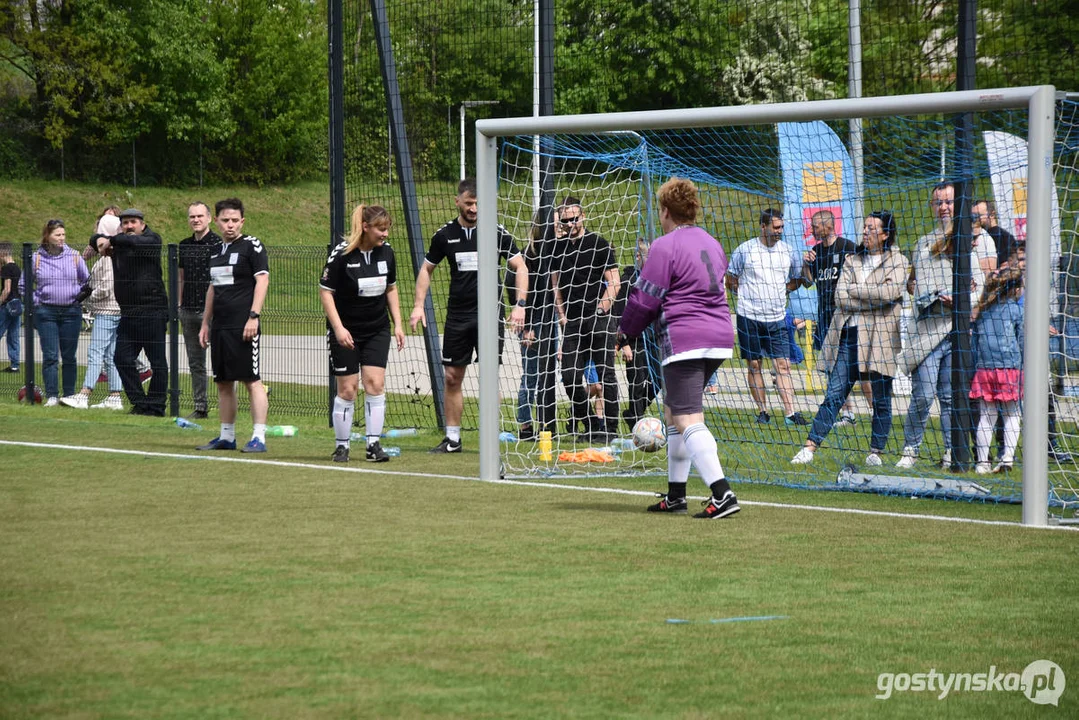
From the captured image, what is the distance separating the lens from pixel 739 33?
475 inches

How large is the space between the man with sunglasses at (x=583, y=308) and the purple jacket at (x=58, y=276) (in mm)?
6984

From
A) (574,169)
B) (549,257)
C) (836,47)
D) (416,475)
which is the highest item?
(836,47)

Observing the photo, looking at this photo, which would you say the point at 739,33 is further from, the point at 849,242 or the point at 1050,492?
the point at 1050,492

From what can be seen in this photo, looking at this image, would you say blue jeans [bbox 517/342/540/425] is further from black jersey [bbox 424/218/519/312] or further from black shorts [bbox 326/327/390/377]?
black shorts [bbox 326/327/390/377]

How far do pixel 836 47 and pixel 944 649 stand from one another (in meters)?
7.89

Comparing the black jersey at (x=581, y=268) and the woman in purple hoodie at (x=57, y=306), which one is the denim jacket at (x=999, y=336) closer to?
the black jersey at (x=581, y=268)

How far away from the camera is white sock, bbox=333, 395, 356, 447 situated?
1071 centimetres

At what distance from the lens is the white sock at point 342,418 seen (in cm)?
1071

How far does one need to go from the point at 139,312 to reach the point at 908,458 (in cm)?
887

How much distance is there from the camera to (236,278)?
36.4 feet

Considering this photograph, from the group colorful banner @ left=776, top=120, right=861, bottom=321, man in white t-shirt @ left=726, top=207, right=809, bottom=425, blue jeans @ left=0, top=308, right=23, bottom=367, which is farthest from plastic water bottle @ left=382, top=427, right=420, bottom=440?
blue jeans @ left=0, top=308, right=23, bottom=367

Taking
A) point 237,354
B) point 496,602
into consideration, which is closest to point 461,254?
point 237,354

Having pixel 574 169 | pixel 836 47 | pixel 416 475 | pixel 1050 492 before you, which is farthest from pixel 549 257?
pixel 1050 492

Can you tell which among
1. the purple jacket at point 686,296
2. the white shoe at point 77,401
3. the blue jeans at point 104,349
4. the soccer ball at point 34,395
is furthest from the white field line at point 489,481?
the soccer ball at point 34,395
